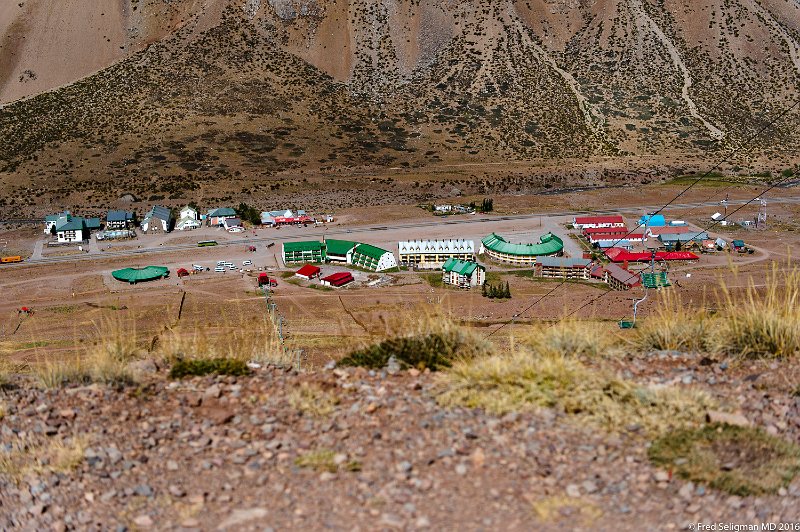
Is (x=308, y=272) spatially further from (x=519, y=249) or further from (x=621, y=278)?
(x=621, y=278)

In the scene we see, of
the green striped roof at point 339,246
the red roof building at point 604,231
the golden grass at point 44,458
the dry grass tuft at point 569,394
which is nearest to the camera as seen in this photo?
the golden grass at point 44,458

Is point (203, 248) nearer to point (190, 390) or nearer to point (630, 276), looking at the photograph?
point (630, 276)

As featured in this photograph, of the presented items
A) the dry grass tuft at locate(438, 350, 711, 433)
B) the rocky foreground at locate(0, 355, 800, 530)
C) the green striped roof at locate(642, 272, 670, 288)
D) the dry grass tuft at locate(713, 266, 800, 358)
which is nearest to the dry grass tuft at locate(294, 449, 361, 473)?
the rocky foreground at locate(0, 355, 800, 530)

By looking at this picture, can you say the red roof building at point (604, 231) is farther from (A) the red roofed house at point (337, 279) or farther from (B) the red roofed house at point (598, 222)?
(A) the red roofed house at point (337, 279)

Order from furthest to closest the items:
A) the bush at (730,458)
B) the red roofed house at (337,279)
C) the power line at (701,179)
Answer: the red roofed house at (337,279), the power line at (701,179), the bush at (730,458)

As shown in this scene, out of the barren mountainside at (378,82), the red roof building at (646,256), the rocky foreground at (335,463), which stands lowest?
the red roof building at (646,256)

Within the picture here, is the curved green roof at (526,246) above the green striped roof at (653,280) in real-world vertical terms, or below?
above

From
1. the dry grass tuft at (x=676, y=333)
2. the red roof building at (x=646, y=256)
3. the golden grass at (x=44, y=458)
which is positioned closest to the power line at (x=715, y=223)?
the red roof building at (x=646, y=256)
